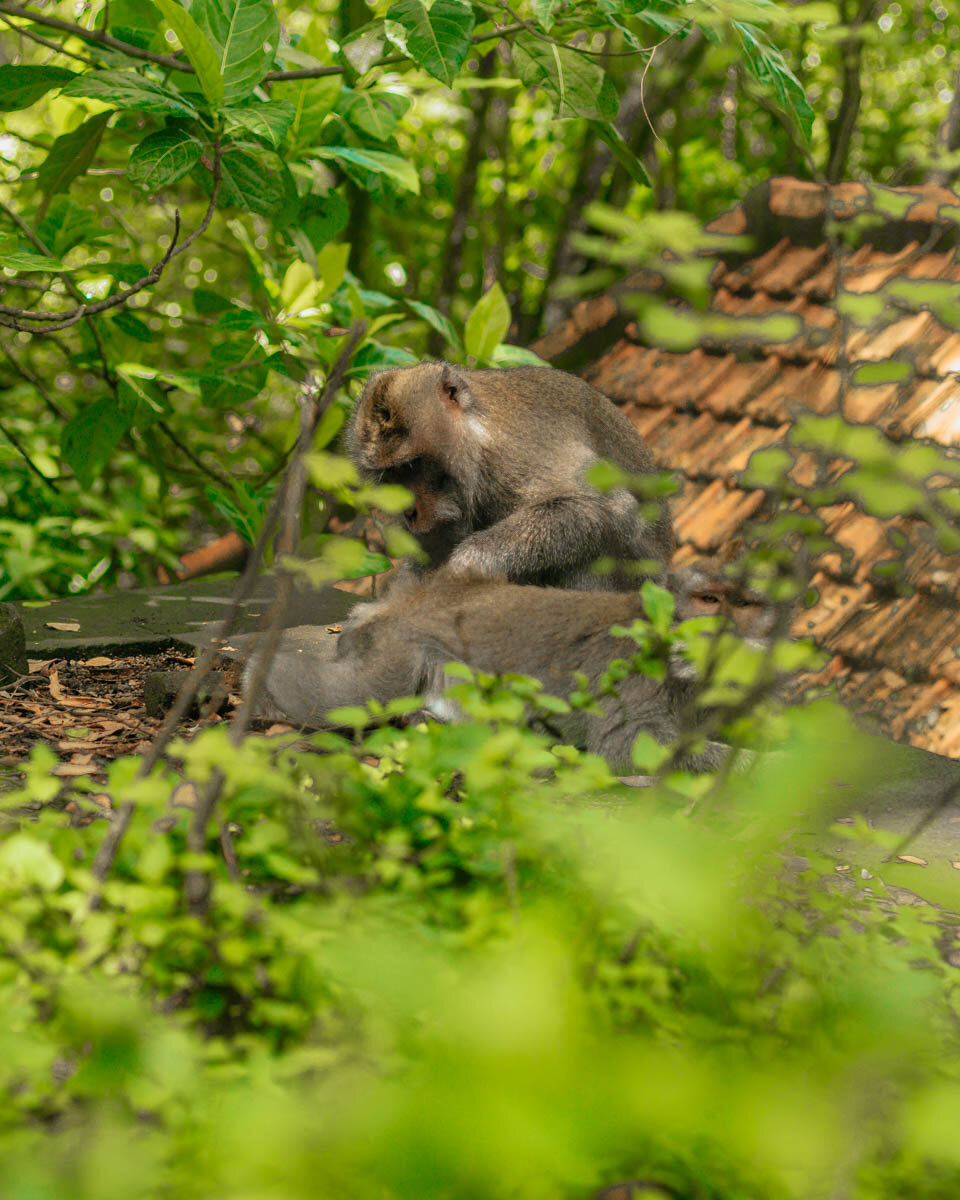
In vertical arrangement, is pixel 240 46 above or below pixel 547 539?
above

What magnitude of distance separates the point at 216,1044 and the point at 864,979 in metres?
1.01

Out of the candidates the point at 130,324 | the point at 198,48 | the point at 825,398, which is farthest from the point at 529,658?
the point at 825,398

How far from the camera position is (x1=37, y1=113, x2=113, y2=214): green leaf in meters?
3.89

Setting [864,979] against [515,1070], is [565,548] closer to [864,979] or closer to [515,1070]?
[864,979]

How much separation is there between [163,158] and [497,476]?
155 cm

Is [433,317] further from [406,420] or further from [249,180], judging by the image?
[249,180]

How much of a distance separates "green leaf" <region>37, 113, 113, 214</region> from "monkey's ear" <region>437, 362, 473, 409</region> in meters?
1.43

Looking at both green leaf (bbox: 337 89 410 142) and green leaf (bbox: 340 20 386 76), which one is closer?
green leaf (bbox: 340 20 386 76)

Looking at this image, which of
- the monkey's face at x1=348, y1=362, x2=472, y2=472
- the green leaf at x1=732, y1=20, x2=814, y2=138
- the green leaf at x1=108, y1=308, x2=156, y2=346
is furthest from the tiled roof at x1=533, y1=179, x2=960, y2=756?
the green leaf at x1=108, y1=308, x2=156, y2=346

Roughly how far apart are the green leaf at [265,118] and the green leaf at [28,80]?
63 centimetres

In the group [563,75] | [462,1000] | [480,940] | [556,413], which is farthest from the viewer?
[556,413]

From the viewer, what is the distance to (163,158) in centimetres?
345

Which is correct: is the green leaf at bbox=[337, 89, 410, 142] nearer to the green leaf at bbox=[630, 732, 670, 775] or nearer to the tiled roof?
the tiled roof

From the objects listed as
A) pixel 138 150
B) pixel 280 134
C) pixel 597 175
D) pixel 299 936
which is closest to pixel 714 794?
pixel 299 936
